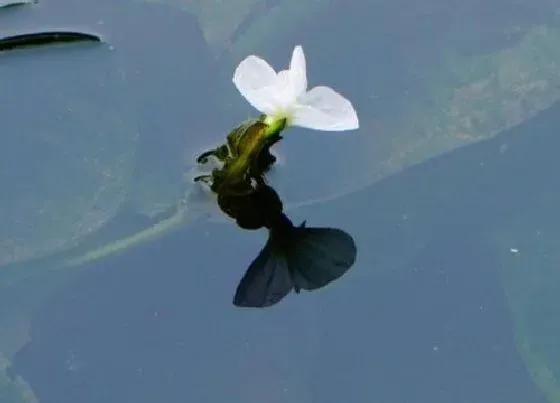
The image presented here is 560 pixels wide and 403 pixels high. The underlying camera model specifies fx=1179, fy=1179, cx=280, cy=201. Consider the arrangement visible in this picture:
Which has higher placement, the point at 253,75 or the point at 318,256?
the point at 253,75

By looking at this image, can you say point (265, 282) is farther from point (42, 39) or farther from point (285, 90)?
point (42, 39)

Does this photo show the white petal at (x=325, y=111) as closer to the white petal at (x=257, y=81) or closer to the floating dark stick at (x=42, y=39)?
the white petal at (x=257, y=81)

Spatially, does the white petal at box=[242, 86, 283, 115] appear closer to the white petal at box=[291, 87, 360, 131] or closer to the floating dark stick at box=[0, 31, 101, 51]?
the white petal at box=[291, 87, 360, 131]

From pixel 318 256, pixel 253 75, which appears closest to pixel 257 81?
pixel 253 75

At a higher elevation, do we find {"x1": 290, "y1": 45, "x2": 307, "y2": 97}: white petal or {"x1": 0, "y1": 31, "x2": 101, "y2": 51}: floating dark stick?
{"x1": 290, "y1": 45, "x2": 307, "y2": 97}: white petal

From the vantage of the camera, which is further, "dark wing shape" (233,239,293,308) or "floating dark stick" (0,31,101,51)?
"floating dark stick" (0,31,101,51)

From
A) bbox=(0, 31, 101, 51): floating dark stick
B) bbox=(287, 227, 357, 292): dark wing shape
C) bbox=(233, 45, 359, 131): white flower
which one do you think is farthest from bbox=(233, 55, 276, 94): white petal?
bbox=(0, 31, 101, 51): floating dark stick

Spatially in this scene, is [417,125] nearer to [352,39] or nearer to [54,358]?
[352,39]

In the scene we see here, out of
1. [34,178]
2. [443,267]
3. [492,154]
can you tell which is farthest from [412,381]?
[34,178]
